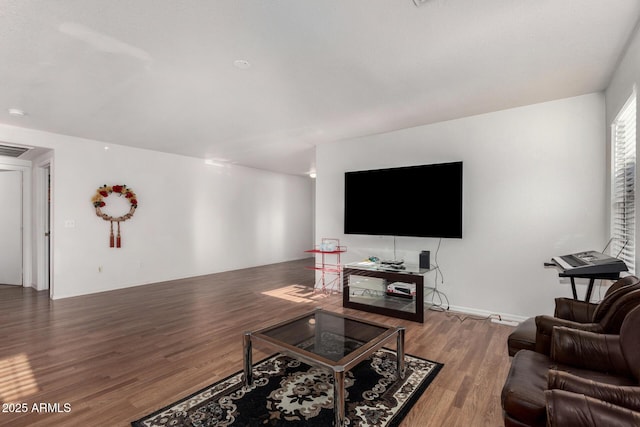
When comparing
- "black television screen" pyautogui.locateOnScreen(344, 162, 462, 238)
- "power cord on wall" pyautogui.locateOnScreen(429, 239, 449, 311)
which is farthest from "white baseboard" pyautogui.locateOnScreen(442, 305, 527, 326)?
"black television screen" pyautogui.locateOnScreen(344, 162, 462, 238)

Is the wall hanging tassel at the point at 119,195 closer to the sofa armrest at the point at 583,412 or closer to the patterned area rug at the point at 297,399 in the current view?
the patterned area rug at the point at 297,399

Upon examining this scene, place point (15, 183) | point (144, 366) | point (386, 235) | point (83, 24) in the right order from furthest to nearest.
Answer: point (15, 183)
point (386, 235)
point (144, 366)
point (83, 24)

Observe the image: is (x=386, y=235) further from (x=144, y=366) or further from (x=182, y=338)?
(x=144, y=366)

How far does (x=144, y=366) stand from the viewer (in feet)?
8.61

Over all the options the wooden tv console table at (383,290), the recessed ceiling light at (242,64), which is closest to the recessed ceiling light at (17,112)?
the recessed ceiling light at (242,64)

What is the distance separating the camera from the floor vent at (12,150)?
4877 mm

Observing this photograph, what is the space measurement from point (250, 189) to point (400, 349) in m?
6.18

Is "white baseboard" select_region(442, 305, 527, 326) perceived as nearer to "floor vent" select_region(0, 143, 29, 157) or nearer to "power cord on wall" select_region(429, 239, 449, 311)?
"power cord on wall" select_region(429, 239, 449, 311)

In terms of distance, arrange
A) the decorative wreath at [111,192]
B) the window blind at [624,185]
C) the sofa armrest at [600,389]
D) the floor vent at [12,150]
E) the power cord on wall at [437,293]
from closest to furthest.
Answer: the sofa armrest at [600,389]
the window blind at [624,185]
the power cord on wall at [437,293]
the floor vent at [12,150]
the decorative wreath at [111,192]

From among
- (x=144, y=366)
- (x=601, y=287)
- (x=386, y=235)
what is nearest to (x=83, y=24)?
(x=144, y=366)

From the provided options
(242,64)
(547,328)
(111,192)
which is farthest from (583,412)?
(111,192)

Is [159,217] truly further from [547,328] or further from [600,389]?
[600,389]

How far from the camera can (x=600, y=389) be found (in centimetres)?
124

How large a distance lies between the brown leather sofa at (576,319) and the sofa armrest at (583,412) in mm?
858
